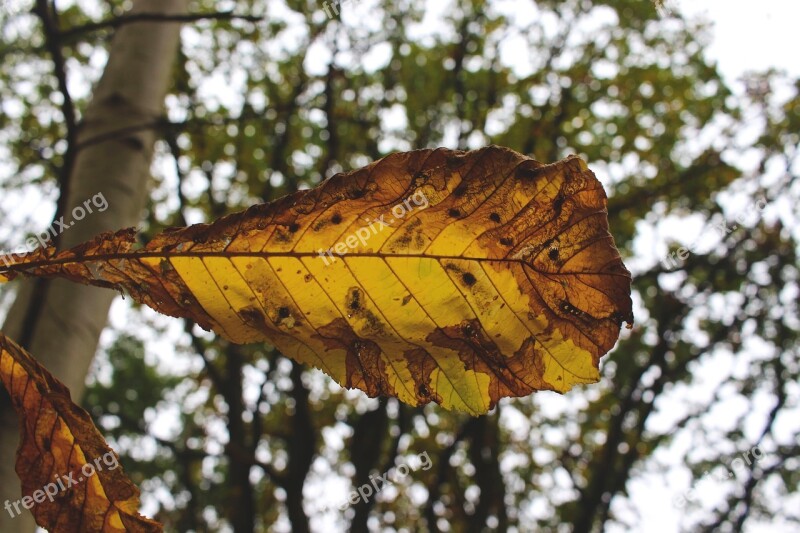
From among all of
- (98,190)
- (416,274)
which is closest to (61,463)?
(416,274)

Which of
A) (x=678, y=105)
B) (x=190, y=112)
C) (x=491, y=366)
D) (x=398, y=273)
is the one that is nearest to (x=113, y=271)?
(x=398, y=273)

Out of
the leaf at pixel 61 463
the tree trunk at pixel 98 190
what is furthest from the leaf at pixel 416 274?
the tree trunk at pixel 98 190

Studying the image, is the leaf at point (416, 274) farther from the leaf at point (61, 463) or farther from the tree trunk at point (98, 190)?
the tree trunk at point (98, 190)

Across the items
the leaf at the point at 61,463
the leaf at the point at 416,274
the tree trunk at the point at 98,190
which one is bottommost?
the leaf at the point at 61,463

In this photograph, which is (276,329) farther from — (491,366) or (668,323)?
(668,323)

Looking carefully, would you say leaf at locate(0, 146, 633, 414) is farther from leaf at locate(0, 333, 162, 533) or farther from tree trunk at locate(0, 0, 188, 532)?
tree trunk at locate(0, 0, 188, 532)

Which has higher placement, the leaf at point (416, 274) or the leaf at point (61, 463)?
the leaf at point (416, 274)
